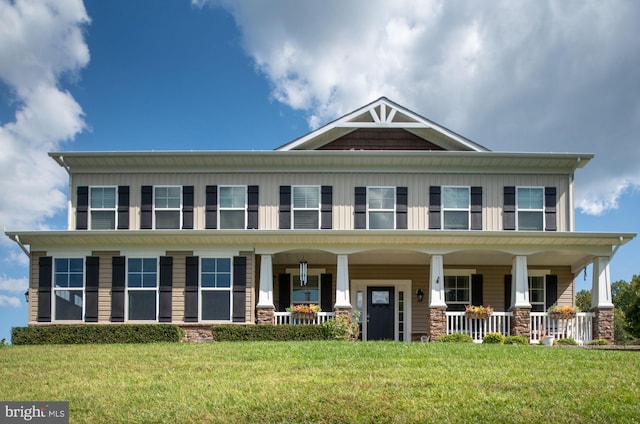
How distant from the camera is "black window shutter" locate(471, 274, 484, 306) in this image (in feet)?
75.2

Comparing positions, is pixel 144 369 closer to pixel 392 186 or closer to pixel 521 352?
pixel 521 352

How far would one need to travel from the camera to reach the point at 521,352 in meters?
14.9

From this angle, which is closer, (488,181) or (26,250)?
(26,250)

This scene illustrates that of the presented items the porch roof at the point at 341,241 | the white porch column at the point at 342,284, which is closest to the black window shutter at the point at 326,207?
the porch roof at the point at 341,241

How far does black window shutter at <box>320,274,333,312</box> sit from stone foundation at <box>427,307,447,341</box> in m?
3.63

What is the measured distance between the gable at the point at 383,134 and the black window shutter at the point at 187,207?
3.23 meters

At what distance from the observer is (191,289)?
→ 2100 centimetres

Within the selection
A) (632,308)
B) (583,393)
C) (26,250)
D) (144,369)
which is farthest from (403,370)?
(632,308)

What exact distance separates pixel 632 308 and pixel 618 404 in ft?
96.3

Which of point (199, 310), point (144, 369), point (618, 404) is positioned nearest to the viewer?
point (618, 404)

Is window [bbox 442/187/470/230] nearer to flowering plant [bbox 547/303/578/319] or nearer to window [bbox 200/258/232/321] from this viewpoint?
flowering plant [bbox 547/303/578/319]

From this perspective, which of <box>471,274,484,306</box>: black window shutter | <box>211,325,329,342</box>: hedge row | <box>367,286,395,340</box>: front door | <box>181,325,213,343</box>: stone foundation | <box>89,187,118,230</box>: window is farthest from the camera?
<box>367,286,395,340</box>: front door

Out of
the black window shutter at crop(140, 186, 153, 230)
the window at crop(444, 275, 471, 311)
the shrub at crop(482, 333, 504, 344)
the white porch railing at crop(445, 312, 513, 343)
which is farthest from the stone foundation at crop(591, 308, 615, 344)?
the black window shutter at crop(140, 186, 153, 230)

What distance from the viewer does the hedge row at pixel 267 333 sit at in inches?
752
